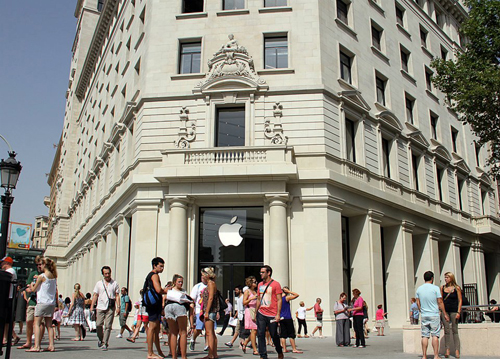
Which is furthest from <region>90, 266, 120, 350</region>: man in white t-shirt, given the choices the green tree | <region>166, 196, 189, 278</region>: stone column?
the green tree

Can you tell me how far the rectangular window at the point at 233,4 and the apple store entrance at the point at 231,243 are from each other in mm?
10719

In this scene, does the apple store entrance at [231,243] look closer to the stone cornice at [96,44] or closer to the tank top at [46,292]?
the tank top at [46,292]

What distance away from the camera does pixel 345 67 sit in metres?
27.7

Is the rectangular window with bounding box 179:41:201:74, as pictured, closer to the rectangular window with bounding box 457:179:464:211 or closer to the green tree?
the green tree

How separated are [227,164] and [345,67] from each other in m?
9.25

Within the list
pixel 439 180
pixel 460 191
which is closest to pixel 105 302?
pixel 439 180

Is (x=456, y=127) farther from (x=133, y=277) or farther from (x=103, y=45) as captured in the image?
(x=103, y=45)

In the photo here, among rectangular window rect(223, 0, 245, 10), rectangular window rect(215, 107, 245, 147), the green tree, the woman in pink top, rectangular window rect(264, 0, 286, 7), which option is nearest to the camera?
the woman in pink top

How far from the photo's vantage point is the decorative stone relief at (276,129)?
2403 centimetres

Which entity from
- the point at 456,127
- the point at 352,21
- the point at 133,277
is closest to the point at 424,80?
the point at 456,127

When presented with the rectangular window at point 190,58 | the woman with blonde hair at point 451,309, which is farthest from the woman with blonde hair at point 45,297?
the rectangular window at point 190,58

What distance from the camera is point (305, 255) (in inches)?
901

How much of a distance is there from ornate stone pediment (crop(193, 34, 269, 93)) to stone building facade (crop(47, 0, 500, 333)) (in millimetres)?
70

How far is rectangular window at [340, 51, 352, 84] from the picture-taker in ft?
89.6
